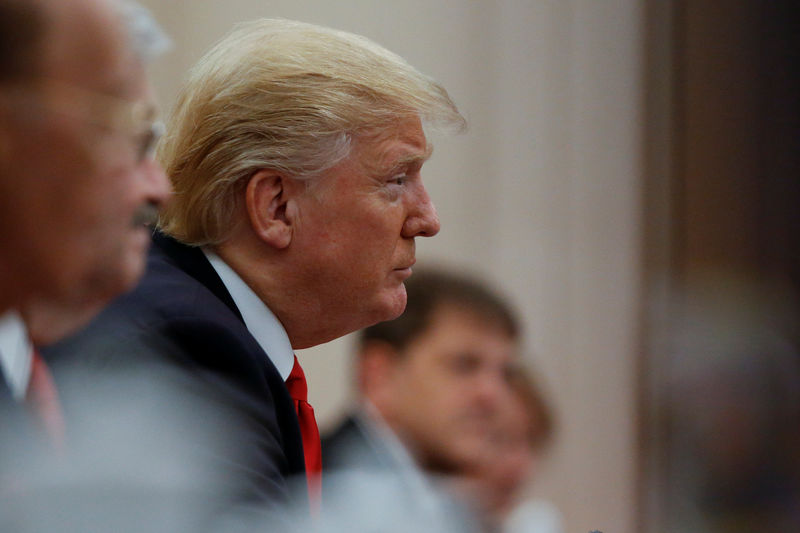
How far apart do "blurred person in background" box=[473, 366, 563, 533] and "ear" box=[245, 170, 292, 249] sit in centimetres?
52

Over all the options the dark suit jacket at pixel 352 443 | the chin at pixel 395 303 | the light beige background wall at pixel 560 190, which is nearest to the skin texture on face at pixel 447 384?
the dark suit jacket at pixel 352 443

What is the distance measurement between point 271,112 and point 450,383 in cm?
120

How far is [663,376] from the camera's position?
15.5 feet

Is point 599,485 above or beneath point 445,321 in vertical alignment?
beneath

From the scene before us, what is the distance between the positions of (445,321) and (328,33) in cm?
134

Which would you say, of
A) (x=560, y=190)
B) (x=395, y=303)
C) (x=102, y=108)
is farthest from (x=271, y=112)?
(x=560, y=190)

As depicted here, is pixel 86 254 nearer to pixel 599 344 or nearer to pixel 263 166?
pixel 263 166

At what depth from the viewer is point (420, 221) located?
1.84m

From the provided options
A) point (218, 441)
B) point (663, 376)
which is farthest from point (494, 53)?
point (218, 441)

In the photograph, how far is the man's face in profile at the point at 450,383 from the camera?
2.56 meters

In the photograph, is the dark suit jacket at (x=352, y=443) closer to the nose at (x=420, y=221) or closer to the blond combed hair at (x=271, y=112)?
the nose at (x=420, y=221)

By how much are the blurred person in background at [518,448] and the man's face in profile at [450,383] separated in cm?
3

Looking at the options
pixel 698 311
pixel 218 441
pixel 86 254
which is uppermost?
pixel 86 254

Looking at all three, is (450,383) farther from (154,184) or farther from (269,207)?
(154,184)
